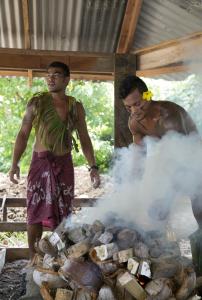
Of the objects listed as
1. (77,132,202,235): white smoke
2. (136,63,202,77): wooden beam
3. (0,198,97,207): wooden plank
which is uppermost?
(136,63,202,77): wooden beam

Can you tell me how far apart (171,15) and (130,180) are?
1728 mm

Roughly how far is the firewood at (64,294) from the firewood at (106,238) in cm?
35

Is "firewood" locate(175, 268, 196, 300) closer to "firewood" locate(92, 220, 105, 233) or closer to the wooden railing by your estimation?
"firewood" locate(92, 220, 105, 233)

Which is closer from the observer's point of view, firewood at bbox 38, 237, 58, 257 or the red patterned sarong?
firewood at bbox 38, 237, 58, 257

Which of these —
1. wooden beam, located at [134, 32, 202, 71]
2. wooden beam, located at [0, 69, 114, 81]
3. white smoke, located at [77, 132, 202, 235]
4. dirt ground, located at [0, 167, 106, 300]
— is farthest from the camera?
wooden beam, located at [0, 69, 114, 81]

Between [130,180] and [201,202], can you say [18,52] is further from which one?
[201,202]

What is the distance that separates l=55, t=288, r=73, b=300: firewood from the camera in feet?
8.01

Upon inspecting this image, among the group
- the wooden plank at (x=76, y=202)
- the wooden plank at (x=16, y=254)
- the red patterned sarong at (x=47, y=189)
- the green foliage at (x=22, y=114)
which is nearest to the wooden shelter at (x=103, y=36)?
the wooden plank at (x=76, y=202)

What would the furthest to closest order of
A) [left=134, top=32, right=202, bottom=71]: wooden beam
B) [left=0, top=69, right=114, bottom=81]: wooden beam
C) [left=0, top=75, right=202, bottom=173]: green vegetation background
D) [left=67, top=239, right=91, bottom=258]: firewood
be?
1. [left=0, top=75, right=202, bottom=173]: green vegetation background
2. [left=0, top=69, right=114, bottom=81]: wooden beam
3. [left=134, top=32, right=202, bottom=71]: wooden beam
4. [left=67, top=239, right=91, bottom=258]: firewood

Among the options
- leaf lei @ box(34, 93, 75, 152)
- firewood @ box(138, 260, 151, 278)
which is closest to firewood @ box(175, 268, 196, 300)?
firewood @ box(138, 260, 151, 278)

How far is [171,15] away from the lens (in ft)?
13.6

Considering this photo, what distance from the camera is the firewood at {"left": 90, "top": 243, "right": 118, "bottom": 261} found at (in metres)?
2.49

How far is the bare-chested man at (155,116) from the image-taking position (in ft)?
10.7

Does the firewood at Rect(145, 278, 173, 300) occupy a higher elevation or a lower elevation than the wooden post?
lower
